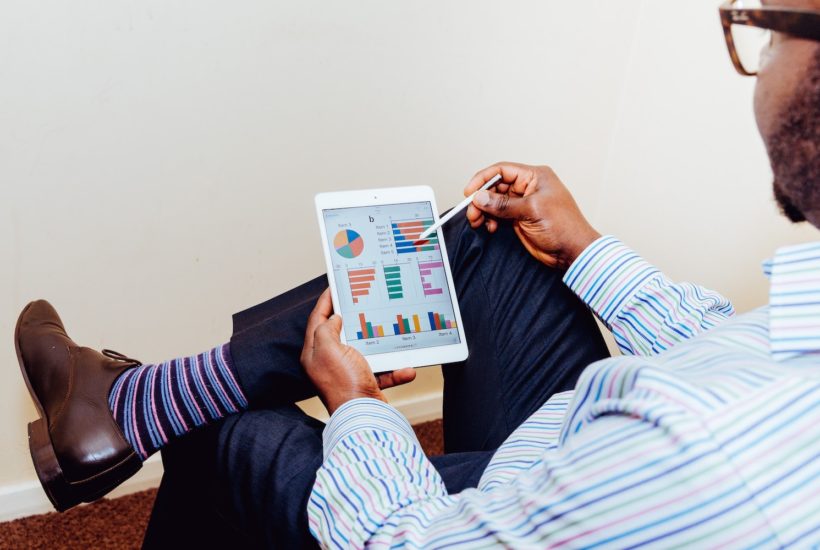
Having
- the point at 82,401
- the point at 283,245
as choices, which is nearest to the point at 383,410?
the point at 82,401

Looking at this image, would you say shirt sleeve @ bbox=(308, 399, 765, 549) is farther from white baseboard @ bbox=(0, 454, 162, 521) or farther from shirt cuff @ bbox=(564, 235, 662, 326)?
white baseboard @ bbox=(0, 454, 162, 521)

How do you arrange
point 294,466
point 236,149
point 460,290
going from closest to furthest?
point 294,466 → point 460,290 → point 236,149

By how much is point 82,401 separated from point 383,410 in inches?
15.0

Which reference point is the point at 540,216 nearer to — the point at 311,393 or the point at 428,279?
the point at 428,279

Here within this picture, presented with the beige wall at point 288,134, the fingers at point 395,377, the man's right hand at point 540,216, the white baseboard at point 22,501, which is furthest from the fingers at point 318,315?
the white baseboard at point 22,501

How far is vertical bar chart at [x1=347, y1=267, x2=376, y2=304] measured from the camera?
0.90 m

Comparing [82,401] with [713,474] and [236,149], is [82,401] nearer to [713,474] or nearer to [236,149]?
[236,149]

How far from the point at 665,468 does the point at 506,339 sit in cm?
44

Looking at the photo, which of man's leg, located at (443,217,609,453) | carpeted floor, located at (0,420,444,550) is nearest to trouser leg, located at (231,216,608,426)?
man's leg, located at (443,217,609,453)

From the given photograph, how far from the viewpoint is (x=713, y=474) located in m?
0.40

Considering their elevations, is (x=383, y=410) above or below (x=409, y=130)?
below

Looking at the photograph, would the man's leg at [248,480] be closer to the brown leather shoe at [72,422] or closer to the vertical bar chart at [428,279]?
the brown leather shoe at [72,422]

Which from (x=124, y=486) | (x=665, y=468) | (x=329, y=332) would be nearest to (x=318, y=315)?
(x=329, y=332)

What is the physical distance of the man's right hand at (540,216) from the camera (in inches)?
35.7
